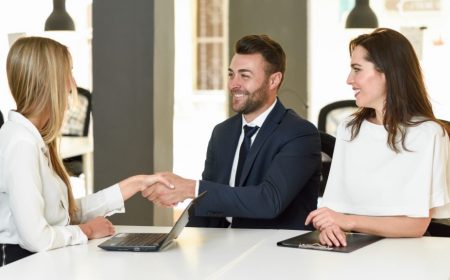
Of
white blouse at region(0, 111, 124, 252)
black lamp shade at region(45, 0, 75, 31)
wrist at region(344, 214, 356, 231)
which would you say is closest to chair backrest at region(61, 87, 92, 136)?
black lamp shade at region(45, 0, 75, 31)

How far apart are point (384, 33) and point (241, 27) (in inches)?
143

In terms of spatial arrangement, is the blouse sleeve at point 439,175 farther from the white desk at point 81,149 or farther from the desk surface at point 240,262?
the white desk at point 81,149

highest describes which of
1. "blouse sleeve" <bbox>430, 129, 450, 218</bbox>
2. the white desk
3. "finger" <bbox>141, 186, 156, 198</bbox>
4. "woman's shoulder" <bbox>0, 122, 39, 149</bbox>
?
"woman's shoulder" <bbox>0, 122, 39, 149</bbox>

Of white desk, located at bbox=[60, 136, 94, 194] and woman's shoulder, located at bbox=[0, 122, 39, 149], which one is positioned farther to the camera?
white desk, located at bbox=[60, 136, 94, 194]

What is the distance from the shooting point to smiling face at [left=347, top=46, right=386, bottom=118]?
110 inches

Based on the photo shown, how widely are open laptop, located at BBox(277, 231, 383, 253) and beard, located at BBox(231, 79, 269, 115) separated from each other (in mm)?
823

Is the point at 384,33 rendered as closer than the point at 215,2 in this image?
Yes

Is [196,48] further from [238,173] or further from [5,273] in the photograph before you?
[5,273]

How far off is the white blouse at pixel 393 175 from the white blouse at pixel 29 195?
0.97 meters

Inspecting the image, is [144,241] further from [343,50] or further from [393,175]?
[343,50]

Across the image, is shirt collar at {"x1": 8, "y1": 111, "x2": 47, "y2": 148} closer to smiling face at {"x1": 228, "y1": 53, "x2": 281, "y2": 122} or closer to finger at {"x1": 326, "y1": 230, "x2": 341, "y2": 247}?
finger at {"x1": 326, "y1": 230, "x2": 341, "y2": 247}

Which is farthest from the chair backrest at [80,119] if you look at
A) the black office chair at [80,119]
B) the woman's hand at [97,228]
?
the woman's hand at [97,228]

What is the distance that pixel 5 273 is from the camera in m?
2.20

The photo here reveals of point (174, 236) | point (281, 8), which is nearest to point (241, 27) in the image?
point (281, 8)
